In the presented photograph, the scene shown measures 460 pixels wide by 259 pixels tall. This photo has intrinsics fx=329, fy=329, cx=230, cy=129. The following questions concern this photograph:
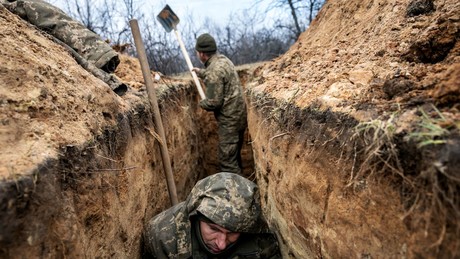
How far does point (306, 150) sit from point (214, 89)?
3158 mm

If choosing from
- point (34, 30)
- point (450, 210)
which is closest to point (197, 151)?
point (34, 30)

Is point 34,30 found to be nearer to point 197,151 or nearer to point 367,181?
point 367,181

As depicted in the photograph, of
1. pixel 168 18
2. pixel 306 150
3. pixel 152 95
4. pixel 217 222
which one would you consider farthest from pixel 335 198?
pixel 168 18

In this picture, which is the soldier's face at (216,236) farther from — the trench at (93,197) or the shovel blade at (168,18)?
the shovel blade at (168,18)

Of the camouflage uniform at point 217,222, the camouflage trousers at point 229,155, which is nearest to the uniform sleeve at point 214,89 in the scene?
the camouflage trousers at point 229,155

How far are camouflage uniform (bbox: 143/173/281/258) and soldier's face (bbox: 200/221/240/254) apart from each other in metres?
0.07

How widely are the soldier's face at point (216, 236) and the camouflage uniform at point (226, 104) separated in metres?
2.80

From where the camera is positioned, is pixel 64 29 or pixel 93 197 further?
pixel 64 29

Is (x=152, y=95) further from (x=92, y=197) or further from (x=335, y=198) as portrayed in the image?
(x=335, y=198)

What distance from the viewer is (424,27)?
1976 mm

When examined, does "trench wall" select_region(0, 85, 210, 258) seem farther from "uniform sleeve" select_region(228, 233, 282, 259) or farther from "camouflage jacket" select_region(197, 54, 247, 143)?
"camouflage jacket" select_region(197, 54, 247, 143)

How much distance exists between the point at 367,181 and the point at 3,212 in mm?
1332

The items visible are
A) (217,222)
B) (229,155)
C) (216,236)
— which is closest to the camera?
(217,222)

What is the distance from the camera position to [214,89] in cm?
478
